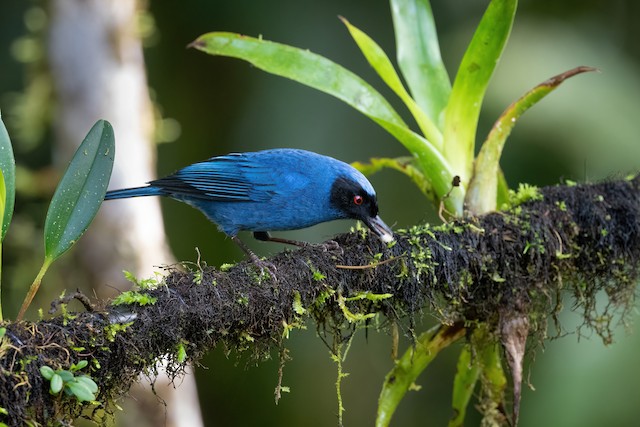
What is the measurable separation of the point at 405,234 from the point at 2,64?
4.65 metres

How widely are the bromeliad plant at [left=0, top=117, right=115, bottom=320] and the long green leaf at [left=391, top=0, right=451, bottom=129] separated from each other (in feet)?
4.95

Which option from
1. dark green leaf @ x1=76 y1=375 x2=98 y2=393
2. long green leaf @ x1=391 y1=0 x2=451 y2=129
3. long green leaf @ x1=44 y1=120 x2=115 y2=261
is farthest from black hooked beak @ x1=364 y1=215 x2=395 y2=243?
dark green leaf @ x1=76 y1=375 x2=98 y2=393

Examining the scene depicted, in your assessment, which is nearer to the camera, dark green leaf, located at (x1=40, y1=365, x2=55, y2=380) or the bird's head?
dark green leaf, located at (x1=40, y1=365, x2=55, y2=380)

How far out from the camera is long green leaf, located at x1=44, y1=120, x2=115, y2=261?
2.23 m

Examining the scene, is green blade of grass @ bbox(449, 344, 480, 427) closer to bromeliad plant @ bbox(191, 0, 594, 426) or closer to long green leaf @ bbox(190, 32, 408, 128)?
bromeliad plant @ bbox(191, 0, 594, 426)

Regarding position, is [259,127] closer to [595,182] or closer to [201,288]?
[595,182]

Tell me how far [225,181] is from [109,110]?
132 centimetres

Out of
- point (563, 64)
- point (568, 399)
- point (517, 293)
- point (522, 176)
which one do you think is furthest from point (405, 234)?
point (563, 64)

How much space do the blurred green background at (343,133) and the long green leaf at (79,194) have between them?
2.39m

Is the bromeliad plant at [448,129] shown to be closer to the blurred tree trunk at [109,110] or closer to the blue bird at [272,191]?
the blue bird at [272,191]

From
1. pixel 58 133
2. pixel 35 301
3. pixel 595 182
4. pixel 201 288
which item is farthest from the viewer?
pixel 35 301

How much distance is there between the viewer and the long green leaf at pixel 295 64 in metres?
3.03

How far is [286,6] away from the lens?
6328 mm

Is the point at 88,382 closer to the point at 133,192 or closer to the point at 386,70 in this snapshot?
the point at 133,192
